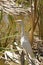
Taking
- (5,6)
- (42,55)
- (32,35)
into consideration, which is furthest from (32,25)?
(5,6)

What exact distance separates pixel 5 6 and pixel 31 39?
0.71 meters

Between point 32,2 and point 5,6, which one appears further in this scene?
point 5,6

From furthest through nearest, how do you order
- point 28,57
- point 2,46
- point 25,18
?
1. point 25,18
2. point 2,46
3. point 28,57

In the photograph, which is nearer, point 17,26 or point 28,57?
point 28,57

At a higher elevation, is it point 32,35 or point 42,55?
point 32,35

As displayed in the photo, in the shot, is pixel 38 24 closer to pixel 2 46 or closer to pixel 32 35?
pixel 32 35

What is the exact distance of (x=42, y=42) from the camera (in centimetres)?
311

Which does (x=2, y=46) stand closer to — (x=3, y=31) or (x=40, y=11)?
(x=3, y=31)

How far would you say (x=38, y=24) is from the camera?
3.09 m

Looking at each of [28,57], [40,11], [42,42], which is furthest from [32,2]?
[28,57]

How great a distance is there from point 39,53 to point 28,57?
1.10 feet

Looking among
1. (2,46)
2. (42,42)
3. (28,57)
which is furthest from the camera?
(42,42)

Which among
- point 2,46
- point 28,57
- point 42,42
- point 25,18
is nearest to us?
point 28,57

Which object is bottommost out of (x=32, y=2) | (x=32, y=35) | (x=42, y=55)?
(x=42, y=55)
